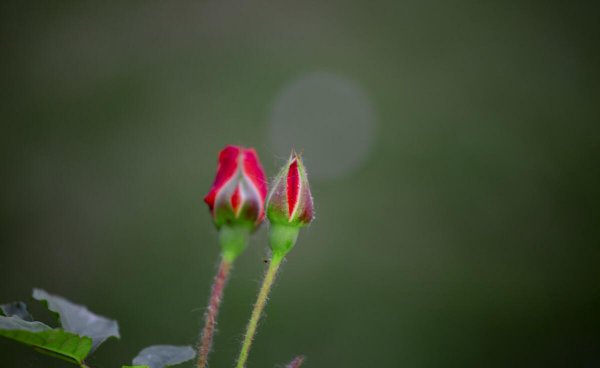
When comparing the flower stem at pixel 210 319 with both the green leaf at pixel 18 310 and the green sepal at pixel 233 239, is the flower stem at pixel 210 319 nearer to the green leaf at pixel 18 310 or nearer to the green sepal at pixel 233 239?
the green sepal at pixel 233 239

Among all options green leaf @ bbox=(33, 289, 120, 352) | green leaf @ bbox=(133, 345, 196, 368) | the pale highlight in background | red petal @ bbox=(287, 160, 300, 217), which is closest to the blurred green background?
the pale highlight in background

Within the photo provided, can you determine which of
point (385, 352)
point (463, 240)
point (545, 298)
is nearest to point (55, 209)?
point (385, 352)

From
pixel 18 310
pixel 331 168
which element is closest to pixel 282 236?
pixel 18 310

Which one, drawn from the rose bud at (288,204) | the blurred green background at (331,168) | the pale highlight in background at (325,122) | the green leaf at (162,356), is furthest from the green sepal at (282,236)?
the pale highlight in background at (325,122)

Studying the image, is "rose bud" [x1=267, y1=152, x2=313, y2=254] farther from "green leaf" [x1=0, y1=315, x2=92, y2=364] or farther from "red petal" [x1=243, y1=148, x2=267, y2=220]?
"green leaf" [x1=0, y1=315, x2=92, y2=364]

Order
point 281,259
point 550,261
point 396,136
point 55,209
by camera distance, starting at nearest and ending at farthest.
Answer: point 281,259, point 55,209, point 550,261, point 396,136

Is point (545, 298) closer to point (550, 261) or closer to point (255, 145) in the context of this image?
point (550, 261)

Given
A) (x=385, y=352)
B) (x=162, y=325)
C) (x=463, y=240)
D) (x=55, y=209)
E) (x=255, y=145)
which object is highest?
(x=255, y=145)
